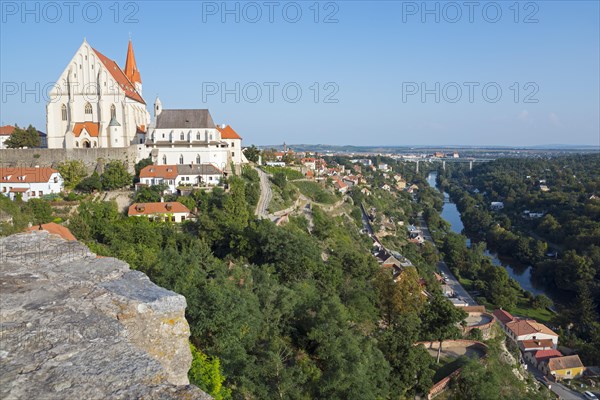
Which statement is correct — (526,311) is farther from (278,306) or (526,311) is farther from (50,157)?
(50,157)

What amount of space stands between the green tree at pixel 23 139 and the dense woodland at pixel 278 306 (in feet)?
32.9

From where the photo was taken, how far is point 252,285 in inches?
795

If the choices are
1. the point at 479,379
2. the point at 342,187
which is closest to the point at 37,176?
the point at 479,379

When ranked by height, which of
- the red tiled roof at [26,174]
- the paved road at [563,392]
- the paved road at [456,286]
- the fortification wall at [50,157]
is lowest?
the paved road at [563,392]

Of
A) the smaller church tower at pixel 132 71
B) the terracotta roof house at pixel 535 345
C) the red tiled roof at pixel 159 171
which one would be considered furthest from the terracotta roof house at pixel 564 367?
the smaller church tower at pixel 132 71

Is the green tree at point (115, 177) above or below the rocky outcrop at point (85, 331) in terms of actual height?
above

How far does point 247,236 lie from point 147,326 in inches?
879

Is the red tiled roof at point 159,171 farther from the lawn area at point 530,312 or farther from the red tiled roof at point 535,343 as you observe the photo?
the lawn area at point 530,312

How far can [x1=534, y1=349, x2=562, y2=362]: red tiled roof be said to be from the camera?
38.1 metres

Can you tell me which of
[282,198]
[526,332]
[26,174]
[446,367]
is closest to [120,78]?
[26,174]

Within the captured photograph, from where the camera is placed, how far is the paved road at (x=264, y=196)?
129 feet

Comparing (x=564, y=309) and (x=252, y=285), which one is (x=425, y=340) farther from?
(x=564, y=309)

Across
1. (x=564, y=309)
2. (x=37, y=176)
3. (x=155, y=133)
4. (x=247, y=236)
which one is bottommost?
(x=564, y=309)

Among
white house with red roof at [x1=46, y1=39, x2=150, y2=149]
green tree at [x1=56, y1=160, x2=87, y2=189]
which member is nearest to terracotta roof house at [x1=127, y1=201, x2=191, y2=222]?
green tree at [x1=56, y1=160, x2=87, y2=189]
